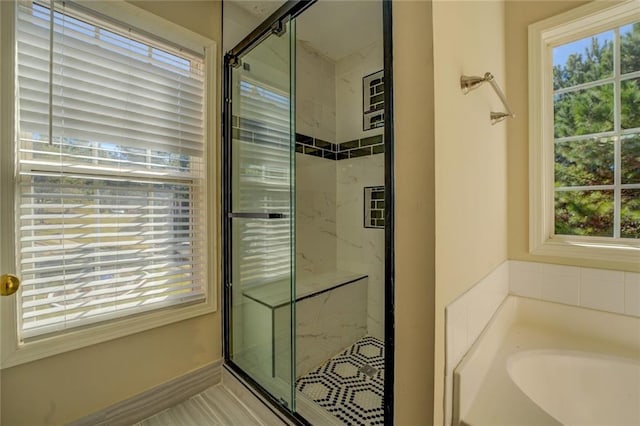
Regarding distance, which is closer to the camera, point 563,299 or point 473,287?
point 473,287

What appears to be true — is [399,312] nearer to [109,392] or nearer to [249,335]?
[249,335]

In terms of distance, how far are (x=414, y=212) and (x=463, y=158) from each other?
339 mm

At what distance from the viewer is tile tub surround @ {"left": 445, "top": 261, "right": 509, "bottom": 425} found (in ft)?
2.64

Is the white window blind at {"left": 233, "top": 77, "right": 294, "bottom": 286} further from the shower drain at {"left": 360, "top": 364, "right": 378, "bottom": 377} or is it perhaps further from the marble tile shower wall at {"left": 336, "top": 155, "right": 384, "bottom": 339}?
the marble tile shower wall at {"left": 336, "top": 155, "right": 384, "bottom": 339}

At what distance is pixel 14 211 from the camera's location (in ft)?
3.39

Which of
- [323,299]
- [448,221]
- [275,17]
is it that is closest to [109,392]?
Result: [323,299]

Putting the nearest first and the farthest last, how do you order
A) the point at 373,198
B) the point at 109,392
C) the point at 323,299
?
the point at 109,392, the point at 323,299, the point at 373,198

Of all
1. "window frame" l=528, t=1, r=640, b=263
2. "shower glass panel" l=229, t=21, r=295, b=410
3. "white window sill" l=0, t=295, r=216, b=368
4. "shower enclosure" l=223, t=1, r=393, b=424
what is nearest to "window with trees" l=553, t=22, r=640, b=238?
"window frame" l=528, t=1, r=640, b=263

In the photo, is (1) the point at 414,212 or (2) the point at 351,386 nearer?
(1) the point at 414,212

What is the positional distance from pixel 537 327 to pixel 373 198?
1.37 meters

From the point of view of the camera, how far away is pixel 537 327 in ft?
4.94

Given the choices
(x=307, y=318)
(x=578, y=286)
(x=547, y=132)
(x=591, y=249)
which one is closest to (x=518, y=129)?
(x=547, y=132)

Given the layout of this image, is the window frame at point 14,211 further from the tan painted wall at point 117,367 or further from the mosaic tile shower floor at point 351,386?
the mosaic tile shower floor at point 351,386

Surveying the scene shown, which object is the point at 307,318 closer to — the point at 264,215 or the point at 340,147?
the point at 264,215
